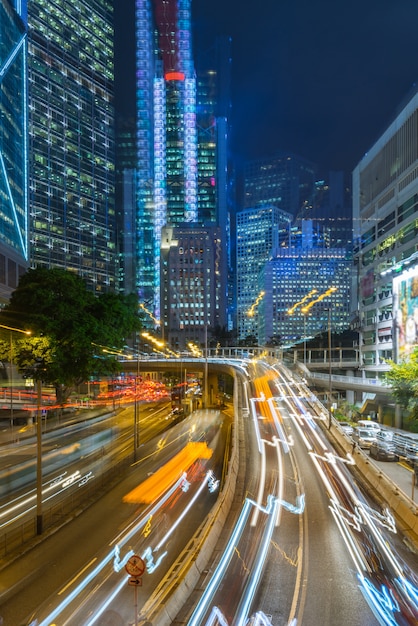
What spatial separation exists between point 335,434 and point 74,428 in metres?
28.6

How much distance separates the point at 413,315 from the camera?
59.7 meters

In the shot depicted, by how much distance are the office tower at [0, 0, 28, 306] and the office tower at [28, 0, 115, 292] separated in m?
29.8

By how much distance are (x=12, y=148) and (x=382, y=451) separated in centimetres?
8958

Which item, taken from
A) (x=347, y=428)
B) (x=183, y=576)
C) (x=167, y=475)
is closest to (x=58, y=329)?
(x=167, y=475)

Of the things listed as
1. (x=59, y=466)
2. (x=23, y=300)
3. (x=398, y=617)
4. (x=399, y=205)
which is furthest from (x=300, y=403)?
(x=399, y=205)

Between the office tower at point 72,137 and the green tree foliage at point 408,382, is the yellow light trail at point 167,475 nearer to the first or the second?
the green tree foliage at point 408,382

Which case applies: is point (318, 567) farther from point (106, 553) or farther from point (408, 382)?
point (408, 382)

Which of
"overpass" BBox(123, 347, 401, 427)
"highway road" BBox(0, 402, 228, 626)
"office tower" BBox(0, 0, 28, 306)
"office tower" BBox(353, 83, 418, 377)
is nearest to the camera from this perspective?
"highway road" BBox(0, 402, 228, 626)

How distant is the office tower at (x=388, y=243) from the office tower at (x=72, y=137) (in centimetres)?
8242

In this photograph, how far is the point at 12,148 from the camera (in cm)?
9369

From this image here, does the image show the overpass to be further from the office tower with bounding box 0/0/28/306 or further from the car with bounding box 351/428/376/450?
the office tower with bounding box 0/0/28/306

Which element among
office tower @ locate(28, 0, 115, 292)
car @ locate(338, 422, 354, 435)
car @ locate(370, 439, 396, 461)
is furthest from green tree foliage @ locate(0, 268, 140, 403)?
office tower @ locate(28, 0, 115, 292)

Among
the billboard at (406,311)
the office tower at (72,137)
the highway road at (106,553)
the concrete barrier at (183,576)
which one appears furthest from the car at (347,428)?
the office tower at (72,137)

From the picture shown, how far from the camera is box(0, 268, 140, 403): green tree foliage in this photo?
44.6 m
